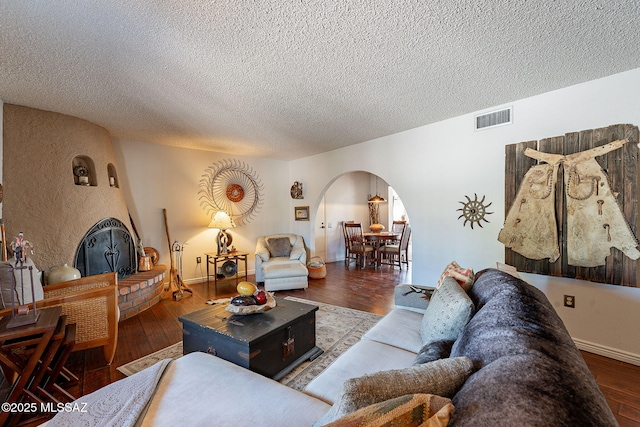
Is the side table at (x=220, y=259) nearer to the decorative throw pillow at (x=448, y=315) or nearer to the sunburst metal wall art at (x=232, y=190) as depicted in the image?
the sunburst metal wall art at (x=232, y=190)

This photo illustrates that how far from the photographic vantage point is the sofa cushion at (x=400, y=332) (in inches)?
67.7

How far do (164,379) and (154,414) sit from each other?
0.81 ft

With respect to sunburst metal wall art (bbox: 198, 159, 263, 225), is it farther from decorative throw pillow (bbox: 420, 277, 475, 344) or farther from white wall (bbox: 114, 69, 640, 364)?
decorative throw pillow (bbox: 420, 277, 475, 344)

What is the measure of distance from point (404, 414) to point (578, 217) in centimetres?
284

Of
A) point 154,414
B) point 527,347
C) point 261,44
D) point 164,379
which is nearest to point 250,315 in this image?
point 164,379

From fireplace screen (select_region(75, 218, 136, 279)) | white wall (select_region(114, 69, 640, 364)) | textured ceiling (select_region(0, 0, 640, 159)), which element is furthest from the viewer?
fireplace screen (select_region(75, 218, 136, 279))

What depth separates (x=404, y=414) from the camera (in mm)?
620

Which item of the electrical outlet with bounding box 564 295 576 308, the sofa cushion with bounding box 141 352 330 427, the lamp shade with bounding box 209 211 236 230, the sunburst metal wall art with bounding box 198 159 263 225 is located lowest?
the electrical outlet with bounding box 564 295 576 308

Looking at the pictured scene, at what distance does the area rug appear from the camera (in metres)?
2.02

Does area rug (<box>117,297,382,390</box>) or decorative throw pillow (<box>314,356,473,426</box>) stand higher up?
decorative throw pillow (<box>314,356,473,426</box>)

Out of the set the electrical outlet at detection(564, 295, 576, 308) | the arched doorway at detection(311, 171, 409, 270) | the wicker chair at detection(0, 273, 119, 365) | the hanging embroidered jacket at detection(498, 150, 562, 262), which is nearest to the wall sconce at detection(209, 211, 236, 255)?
the arched doorway at detection(311, 171, 409, 270)

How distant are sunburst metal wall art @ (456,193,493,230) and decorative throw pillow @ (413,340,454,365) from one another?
6.96 feet

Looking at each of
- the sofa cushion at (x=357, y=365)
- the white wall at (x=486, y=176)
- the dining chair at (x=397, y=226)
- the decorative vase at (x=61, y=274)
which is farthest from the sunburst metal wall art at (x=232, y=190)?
the sofa cushion at (x=357, y=365)

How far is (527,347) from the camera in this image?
2.64 ft
